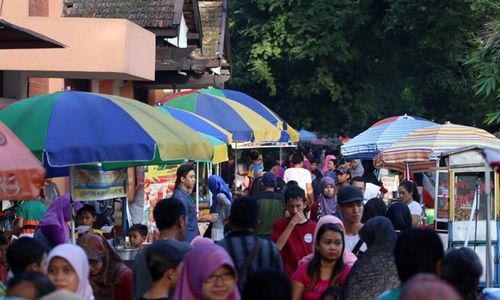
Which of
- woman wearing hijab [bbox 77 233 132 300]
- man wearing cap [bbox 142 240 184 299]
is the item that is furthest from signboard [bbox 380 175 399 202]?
man wearing cap [bbox 142 240 184 299]

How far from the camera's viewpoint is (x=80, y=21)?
14852 mm

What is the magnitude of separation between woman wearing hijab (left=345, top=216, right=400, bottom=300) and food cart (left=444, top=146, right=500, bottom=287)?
5728 mm

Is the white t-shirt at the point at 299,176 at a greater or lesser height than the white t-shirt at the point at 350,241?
greater

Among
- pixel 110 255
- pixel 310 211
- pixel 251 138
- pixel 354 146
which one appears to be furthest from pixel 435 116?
pixel 110 255

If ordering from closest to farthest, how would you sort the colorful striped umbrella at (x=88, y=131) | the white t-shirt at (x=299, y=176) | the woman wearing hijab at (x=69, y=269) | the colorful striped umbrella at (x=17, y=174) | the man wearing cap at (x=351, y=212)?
1. the woman wearing hijab at (x=69, y=269)
2. the colorful striped umbrella at (x=17, y=174)
3. the colorful striped umbrella at (x=88, y=131)
4. the man wearing cap at (x=351, y=212)
5. the white t-shirt at (x=299, y=176)

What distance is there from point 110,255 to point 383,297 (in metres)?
2.83

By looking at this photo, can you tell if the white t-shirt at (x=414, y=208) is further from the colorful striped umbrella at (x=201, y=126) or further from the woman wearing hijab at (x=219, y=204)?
the colorful striped umbrella at (x=201, y=126)

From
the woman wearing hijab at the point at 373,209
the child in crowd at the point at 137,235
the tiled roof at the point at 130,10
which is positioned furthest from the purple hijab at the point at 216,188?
the tiled roof at the point at 130,10

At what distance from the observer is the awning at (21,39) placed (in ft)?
31.9

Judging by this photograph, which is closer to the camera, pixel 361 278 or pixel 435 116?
pixel 361 278

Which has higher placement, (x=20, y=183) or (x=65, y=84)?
(x=65, y=84)

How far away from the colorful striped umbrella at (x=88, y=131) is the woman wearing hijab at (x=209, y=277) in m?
2.90

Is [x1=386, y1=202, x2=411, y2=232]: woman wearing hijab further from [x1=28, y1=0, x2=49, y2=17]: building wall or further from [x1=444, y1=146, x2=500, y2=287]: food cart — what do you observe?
[x1=28, y1=0, x2=49, y2=17]: building wall

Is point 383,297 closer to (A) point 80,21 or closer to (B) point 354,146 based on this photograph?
(A) point 80,21
